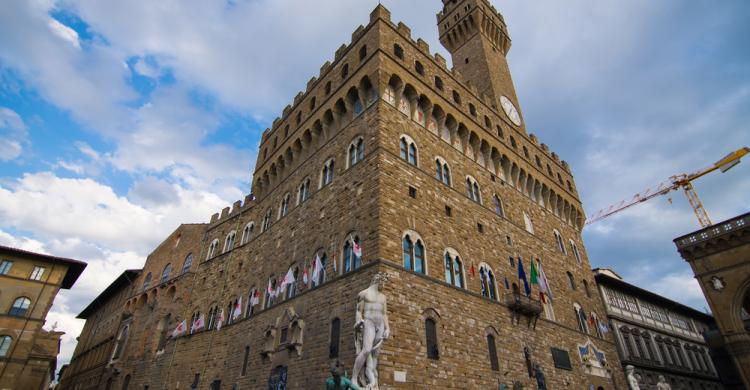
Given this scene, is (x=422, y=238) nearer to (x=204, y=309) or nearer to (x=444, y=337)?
(x=444, y=337)

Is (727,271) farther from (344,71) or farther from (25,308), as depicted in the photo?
(25,308)

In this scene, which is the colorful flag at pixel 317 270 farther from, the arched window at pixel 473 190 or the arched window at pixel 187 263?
the arched window at pixel 187 263

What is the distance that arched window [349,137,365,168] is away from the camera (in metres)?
15.7

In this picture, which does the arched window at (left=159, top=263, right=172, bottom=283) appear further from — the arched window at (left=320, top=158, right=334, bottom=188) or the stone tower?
the stone tower

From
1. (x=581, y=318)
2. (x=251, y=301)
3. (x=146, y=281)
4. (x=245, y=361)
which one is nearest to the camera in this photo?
(x=245, y=361)

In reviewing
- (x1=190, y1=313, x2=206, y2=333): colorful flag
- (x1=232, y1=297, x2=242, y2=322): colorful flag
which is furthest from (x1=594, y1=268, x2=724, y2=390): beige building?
(x1=190, y1=313, x2=206, y2=333): colorful flag

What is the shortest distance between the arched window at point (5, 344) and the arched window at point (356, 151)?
26.4m

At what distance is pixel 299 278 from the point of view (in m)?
15.8

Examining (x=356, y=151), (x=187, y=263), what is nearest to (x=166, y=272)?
(x=187, y=263)

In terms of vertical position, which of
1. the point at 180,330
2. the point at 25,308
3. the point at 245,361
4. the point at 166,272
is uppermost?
the point at 166,272

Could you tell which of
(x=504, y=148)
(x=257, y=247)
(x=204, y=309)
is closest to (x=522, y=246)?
(x=504, y=148)

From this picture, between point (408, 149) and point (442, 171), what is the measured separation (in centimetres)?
213

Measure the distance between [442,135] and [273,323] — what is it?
36.2 ft

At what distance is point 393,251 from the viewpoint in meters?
12.7
